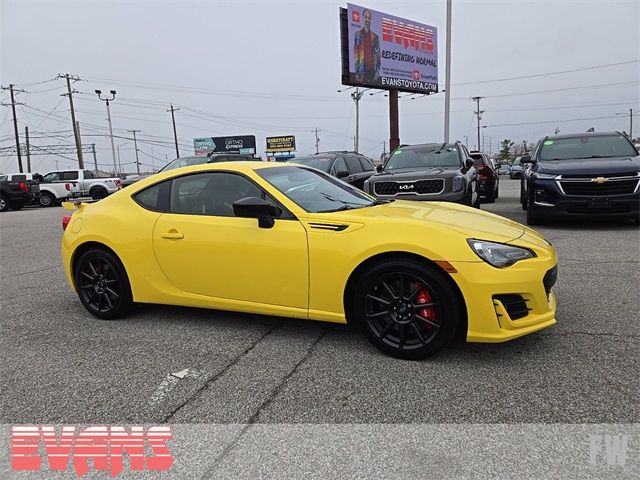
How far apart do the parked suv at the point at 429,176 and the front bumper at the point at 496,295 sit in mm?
4970

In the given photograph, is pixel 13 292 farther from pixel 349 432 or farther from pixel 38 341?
pixel 349 432

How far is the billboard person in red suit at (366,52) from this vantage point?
28.0m

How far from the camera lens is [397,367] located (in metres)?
3.19

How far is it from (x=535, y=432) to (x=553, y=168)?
677cm

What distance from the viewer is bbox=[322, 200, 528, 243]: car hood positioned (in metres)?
3.34

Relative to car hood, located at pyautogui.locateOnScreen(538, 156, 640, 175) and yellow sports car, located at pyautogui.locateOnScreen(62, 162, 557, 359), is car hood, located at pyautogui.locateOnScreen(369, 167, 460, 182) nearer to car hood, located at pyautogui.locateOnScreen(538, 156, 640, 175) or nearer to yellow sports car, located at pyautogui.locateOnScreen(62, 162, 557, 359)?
car hood, located at pyautogui.locateOnScreen(538, 156, 640, 175)

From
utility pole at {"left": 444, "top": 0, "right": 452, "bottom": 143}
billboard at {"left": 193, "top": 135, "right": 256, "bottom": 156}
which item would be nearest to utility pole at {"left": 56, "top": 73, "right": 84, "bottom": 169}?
billboard at {"left": 193, "top": 135, "right": 256, "bottom": 156}

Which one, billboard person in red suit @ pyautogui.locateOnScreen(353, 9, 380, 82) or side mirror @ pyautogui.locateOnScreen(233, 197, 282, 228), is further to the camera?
billboard person in red suit @ pyautogui.locateOnScreen(353, 9, 380, 82)

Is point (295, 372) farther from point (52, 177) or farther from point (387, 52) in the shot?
point (387, 52)

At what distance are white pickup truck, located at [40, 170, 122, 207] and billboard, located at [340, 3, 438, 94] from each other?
14348mm

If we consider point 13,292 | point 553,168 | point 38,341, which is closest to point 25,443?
point 38,341

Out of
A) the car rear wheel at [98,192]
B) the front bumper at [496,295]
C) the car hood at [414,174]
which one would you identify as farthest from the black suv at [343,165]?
the car rear wheel at [98,192]

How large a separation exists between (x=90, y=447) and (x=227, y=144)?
63.9 meters

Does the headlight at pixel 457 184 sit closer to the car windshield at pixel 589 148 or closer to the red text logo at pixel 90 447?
the car windshield at pixel 589 148
